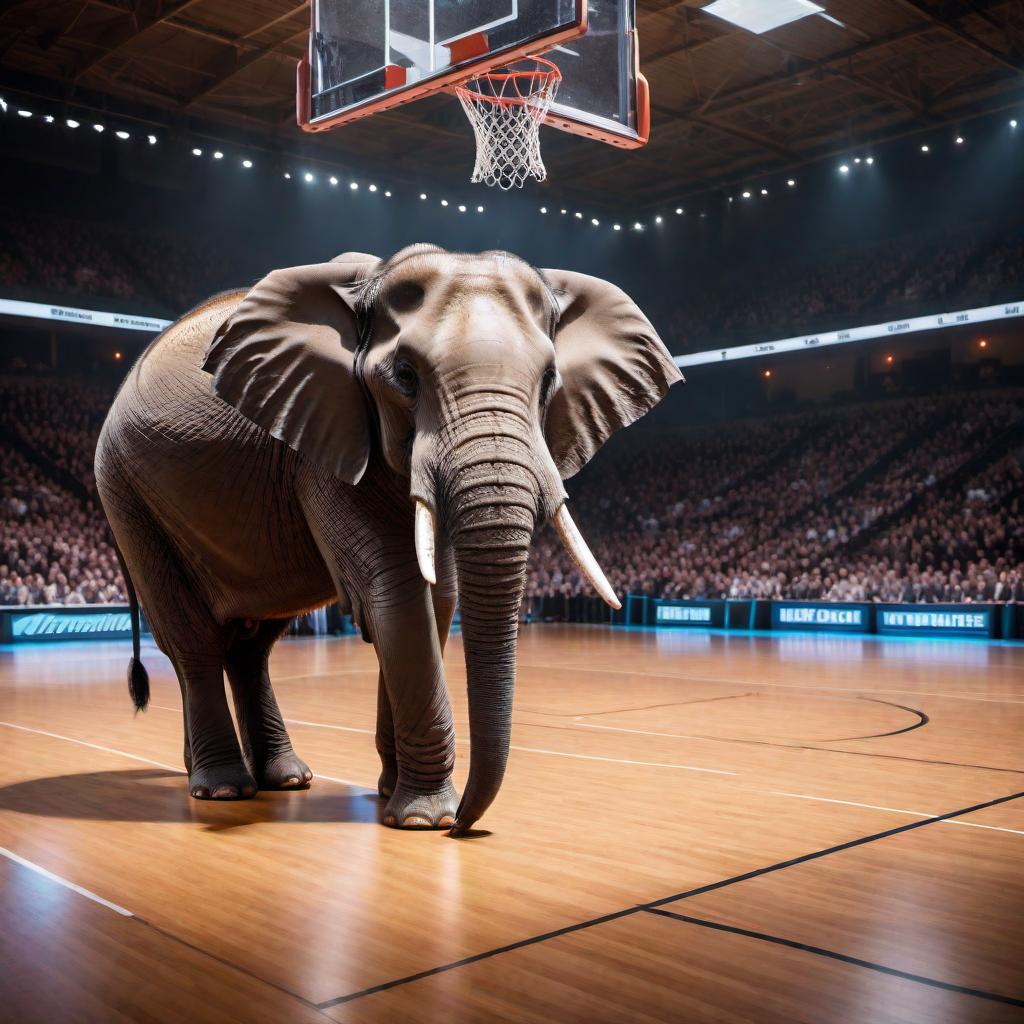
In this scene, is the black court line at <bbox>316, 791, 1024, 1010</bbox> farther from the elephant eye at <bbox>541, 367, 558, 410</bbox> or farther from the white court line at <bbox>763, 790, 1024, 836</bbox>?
the elephant eye at <bbox>541, 367, 558, 410</bbox>

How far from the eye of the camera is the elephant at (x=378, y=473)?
4.11 m

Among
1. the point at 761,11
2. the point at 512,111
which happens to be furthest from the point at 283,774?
the point at 761,11

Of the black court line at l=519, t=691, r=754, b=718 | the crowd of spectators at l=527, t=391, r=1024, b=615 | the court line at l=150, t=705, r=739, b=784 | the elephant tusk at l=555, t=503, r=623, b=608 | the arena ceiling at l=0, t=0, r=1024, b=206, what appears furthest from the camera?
the crowd of spectators at l=527, t=391, r=1024, b=615

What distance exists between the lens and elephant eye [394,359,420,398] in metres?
4.34

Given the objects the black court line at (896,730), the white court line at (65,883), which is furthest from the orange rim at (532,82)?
the white court line at (65,883)

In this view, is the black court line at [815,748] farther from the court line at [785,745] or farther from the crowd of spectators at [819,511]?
the crowd of spectators at [819,511]

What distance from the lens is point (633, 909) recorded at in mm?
3488

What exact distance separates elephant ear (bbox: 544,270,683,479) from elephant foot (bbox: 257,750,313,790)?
2.16 m

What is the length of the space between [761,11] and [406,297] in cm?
1722

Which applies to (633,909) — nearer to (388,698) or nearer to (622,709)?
(388,698)

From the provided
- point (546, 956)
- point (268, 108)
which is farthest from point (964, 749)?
point (268, 108)

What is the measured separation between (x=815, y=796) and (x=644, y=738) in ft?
6.77

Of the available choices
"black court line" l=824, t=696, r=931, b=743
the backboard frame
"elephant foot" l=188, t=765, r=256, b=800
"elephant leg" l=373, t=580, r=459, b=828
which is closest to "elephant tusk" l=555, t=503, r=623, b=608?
"elephant leg" l=373, t=580, r=459, b=828

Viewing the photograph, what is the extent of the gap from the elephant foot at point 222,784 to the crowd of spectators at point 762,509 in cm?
1496
